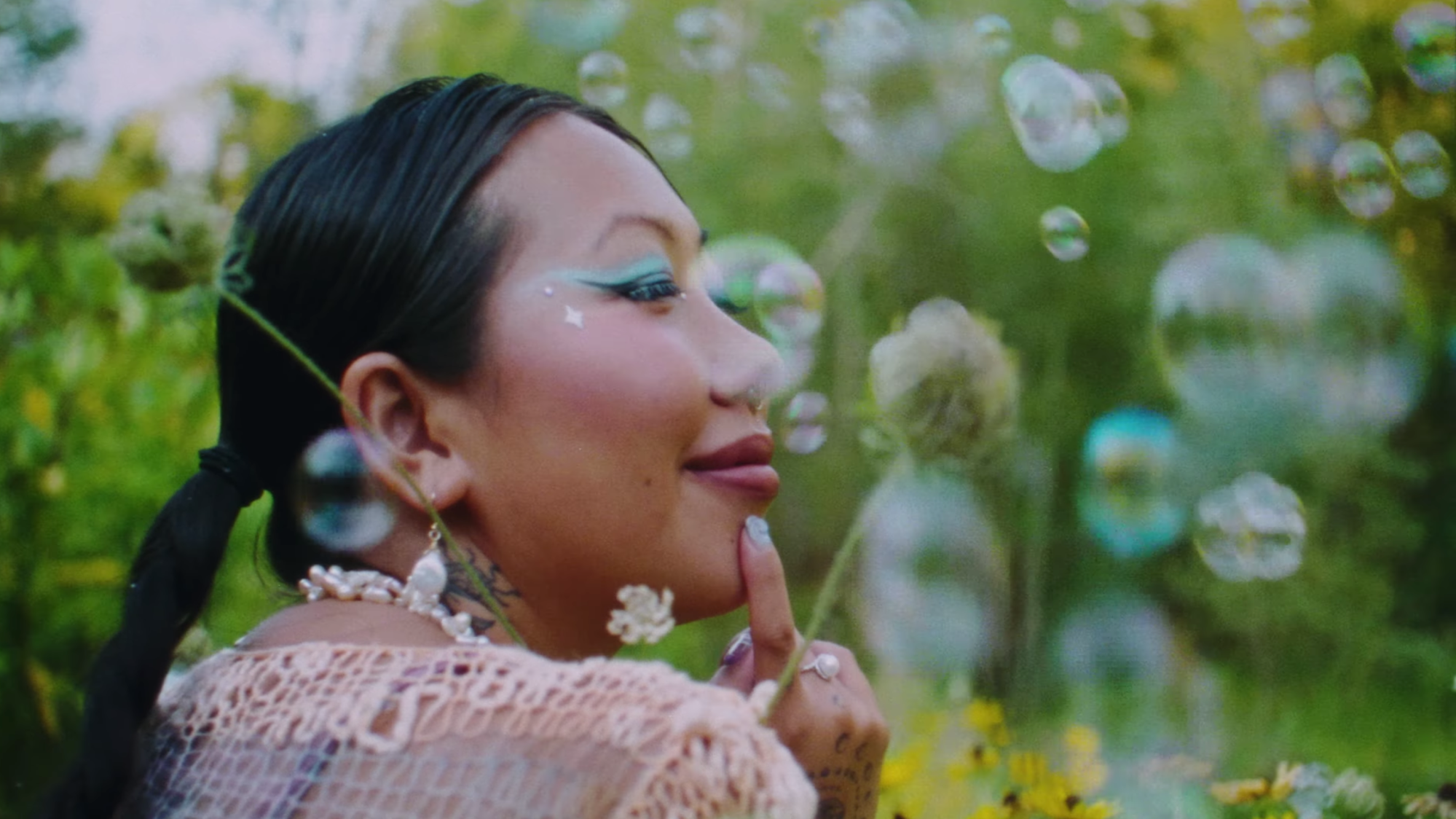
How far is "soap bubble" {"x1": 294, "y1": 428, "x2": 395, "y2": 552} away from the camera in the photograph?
135cm

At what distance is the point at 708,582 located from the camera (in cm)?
130

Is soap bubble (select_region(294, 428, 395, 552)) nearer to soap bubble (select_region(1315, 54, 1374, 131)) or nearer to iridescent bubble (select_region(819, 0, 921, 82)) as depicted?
iridescent bubble (select_region(819, 0, 921, 82))

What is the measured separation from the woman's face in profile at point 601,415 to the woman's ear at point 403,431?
0.09ft

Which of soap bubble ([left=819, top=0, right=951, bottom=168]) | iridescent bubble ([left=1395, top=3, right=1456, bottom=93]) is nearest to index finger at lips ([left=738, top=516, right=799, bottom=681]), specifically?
iridescent bubble ([left=1395, top=3, right=1456, bottom=93])

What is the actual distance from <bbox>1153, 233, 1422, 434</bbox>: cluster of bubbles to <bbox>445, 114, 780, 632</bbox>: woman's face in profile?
2.14 m

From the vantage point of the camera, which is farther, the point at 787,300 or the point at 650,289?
the point at 787,300

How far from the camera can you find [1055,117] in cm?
242

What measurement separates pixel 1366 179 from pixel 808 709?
87.1 inches

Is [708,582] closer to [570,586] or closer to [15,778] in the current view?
[570,586]

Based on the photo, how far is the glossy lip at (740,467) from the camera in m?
1.30

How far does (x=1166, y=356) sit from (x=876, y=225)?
3.05 meters

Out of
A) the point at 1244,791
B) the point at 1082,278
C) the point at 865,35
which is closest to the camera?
the point at 1244,791

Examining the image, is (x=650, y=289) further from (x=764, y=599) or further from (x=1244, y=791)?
(x=1244, y=791)

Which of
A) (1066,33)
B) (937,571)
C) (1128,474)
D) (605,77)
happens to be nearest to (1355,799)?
(1128,474)
